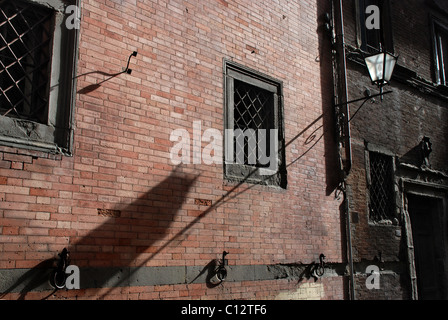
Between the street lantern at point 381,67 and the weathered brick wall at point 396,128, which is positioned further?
the weathered brick wall at point 396,128

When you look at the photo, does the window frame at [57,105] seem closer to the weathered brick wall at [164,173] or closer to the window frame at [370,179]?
the weathered brick wall at [164,173]

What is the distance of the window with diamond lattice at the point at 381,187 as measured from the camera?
8.12 metres

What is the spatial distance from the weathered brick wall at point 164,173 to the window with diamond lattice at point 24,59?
1.20 feet

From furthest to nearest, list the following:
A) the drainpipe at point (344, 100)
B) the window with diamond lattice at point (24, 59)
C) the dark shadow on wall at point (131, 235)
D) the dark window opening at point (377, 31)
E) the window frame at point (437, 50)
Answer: the window frame at point (437, 50)
the dark window opening at point (377, 31)
the drainpipe at point (344, 100)
the dark shadow on wall at point (131, 235)
the window with diamond lattice at point (24, 59)

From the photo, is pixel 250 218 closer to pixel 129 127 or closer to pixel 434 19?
pixel 129 127

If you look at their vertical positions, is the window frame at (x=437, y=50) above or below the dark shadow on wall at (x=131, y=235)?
above

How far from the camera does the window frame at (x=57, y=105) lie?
4020mm

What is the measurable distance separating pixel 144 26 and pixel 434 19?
8589 mm

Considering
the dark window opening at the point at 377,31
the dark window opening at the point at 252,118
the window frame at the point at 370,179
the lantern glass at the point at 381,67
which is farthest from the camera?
the dark window opening at the point at 377,31

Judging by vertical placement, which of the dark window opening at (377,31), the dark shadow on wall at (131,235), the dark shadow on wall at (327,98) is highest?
the dark window opening at (377,31)

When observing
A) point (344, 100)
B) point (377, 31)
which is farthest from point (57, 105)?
point (377, 31)

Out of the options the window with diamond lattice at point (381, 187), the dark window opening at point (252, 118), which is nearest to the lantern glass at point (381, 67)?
the dark window opening at point (252, 118)

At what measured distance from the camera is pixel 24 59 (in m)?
4.30
